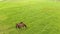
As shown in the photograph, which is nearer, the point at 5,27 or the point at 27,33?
the point at 27,33

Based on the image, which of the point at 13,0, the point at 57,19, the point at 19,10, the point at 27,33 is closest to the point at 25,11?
the point at 19,10

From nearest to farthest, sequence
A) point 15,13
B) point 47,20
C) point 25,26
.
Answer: point 25,26
point 47,20
point 15,13

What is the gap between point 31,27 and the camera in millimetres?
13070

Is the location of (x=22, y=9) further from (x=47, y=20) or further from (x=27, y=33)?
(x=27, y=33)

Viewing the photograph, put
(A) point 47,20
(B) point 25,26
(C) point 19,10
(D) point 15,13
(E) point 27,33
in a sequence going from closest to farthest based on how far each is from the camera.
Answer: (E) point 27,33 → (B) point 25,26 → (A) point 47,20 → (D) point 15,13 → (C) point 19,10

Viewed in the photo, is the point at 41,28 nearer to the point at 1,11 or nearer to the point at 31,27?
the point at 31,27

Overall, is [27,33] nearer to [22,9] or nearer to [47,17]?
[47,17]

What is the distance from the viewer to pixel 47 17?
15.5 metres

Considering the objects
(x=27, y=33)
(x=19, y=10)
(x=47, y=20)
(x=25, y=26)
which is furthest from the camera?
(x=19, y=10)

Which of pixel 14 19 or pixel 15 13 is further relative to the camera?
pixel 15 13

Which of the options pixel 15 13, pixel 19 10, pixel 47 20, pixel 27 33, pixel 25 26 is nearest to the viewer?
pixel 27 33

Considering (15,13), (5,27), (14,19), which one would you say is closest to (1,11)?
Result: (15,13)

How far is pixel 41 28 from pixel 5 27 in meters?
2.87

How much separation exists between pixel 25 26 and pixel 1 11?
526 centimetres
